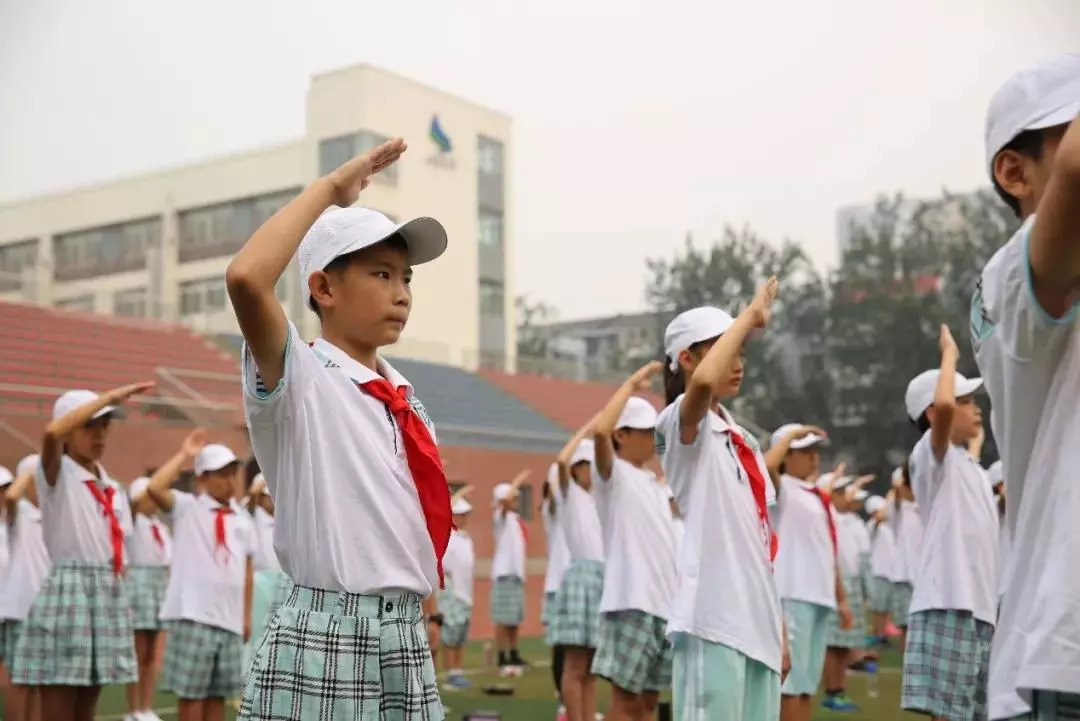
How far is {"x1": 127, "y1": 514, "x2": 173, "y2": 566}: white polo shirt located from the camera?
34.6 feet

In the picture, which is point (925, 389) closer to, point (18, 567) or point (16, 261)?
point (18, 567)

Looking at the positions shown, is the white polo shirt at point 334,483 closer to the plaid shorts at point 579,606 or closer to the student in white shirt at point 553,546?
the plaid shorts at point 579,606

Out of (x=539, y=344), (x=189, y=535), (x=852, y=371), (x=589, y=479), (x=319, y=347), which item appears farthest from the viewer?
(x=539, y=344)

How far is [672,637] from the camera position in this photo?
434cm

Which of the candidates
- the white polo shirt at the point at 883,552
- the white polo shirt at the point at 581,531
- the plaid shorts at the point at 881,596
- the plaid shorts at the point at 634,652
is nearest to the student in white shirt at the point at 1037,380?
the plaid shorts at the point at 634,652

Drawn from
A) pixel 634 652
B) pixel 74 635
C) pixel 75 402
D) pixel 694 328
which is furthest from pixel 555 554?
pixel 694 328

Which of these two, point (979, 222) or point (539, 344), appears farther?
point (539, 344)

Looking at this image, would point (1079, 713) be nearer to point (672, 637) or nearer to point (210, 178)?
point (672, 637)

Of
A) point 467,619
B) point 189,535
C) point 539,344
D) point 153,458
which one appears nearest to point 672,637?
point 189,535

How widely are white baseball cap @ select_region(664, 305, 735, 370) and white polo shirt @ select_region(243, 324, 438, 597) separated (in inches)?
81.5

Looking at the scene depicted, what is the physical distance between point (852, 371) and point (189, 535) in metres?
31.3

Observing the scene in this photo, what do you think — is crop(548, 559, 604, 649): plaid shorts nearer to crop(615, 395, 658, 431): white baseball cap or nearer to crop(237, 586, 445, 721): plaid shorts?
crop(615, 395, 658, 431): white baseball cap

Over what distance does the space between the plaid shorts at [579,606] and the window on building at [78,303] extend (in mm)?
13131

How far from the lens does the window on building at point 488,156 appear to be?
30.9 metres
